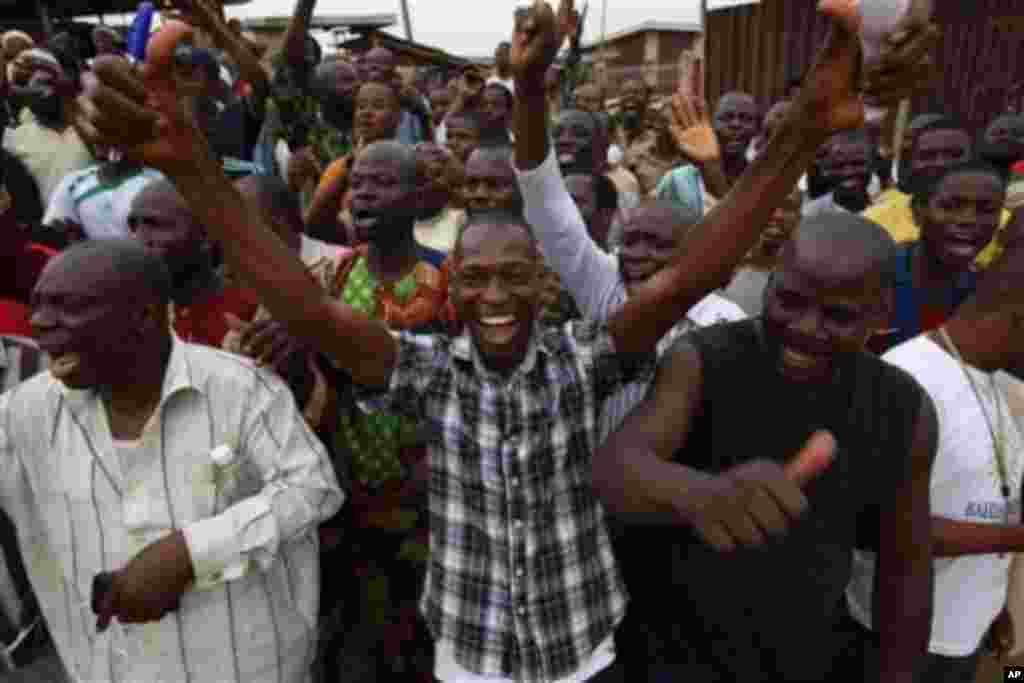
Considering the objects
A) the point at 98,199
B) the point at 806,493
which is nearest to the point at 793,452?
the point at 806,493

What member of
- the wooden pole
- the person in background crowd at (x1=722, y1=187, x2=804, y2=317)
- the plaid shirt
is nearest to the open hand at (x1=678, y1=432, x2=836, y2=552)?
the plaid shirt

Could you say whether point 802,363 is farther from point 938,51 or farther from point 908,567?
point 938,51

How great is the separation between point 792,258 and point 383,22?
1413cm

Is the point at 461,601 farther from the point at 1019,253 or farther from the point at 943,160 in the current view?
the point at 943,160

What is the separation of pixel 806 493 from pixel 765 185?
57cm

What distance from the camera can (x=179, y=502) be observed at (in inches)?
61.4


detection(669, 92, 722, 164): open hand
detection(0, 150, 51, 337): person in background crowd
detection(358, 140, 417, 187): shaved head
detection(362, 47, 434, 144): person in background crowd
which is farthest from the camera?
detection(362, 47, 434, 144): person in background crowd

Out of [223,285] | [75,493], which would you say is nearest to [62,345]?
[75,493]

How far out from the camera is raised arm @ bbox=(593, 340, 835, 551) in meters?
1.09

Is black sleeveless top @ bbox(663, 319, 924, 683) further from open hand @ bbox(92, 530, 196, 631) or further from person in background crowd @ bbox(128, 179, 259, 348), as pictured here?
person in background crowd @ bbox(128, 179, 259, 348)

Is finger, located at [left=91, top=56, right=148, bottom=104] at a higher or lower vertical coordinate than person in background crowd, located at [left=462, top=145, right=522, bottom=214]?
higher

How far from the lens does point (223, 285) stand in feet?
7.06

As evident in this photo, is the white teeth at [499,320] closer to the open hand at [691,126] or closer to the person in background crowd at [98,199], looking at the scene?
the open hand at [691,126]

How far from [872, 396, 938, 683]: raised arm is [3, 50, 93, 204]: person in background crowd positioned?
3731mm
